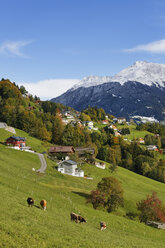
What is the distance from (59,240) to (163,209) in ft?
→ 151

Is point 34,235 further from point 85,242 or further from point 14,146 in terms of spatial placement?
point 14,146

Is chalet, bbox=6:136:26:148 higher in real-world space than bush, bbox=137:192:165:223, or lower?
higher

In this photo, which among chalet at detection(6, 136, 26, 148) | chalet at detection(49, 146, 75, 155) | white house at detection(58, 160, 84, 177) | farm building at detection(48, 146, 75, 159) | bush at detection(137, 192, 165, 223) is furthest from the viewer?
chalet at detection(49, 146, 75, 155)

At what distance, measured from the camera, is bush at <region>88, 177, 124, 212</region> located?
5400 cm

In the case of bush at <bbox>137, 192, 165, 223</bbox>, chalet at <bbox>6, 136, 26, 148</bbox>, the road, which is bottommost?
bush at <bbox>137, 192, 165, 223</bbox>

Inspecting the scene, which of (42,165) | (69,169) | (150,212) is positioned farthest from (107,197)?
(69,169)

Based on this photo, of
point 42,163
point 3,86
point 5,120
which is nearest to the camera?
point 42,163

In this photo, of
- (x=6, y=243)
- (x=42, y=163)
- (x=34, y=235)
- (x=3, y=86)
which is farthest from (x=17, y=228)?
(x=3, y=86)

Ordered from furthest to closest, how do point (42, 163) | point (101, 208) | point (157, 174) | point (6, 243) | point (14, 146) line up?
point (157, 174), point (14, 146), point (42, 163), point (101, 208), point (6, 243)

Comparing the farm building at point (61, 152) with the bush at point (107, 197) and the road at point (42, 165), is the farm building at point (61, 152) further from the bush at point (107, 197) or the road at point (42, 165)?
the bush at point (107, 197)

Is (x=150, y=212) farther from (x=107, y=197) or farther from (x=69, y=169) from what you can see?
(x=69, y=169)

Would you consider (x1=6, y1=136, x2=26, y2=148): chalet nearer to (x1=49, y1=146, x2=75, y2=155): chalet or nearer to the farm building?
the farm building

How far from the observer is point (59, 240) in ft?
57.3

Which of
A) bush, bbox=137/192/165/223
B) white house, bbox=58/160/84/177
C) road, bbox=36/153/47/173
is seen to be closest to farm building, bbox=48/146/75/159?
road, bbox=36/153/47/173
